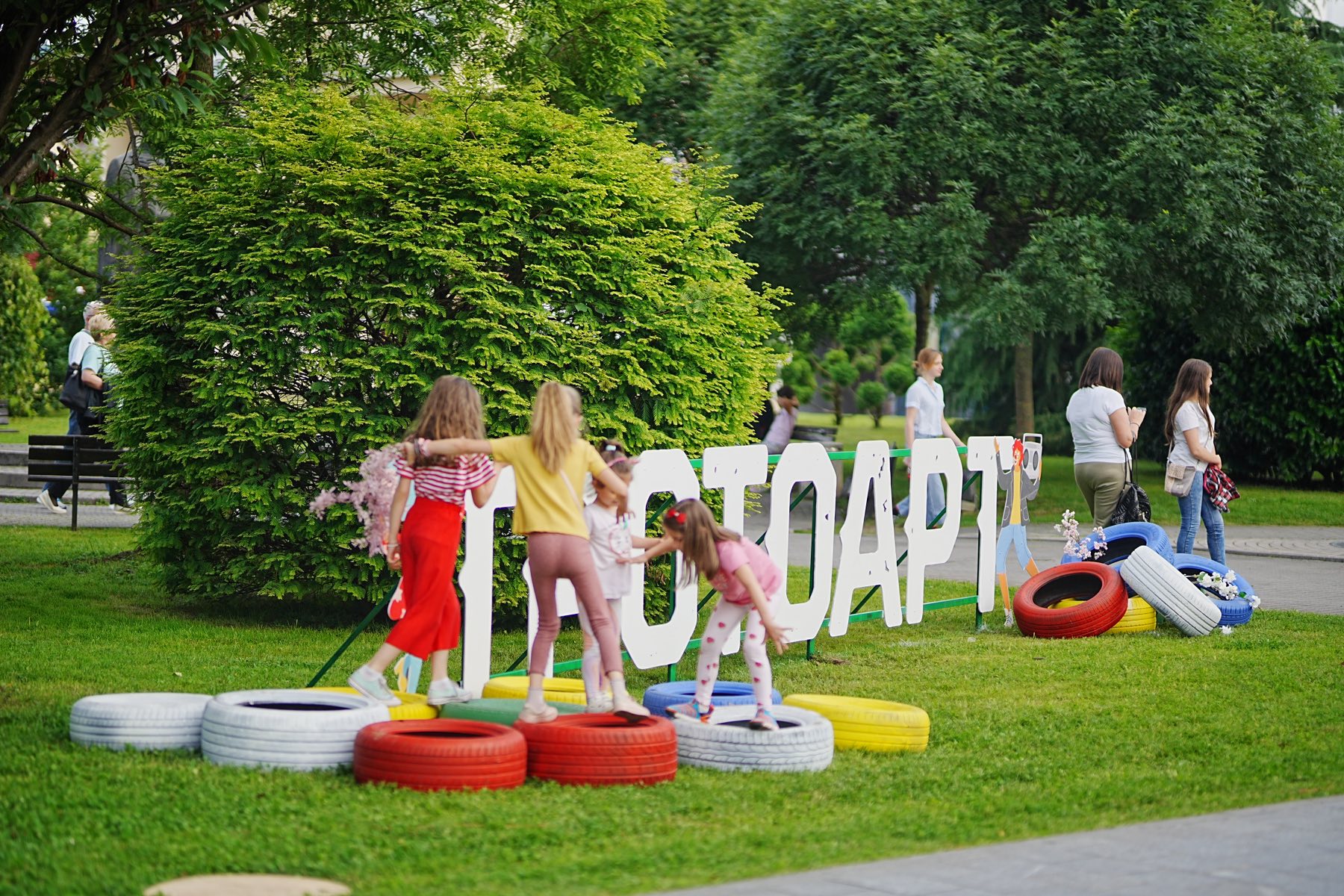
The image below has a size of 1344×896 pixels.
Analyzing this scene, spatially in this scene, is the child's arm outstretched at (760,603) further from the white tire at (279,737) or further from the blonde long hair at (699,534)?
the white tire at (279,737)

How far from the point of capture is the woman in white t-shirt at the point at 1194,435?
11.9 meters

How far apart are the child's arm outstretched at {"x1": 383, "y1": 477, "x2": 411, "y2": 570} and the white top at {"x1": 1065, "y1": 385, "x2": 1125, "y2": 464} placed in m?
6.00

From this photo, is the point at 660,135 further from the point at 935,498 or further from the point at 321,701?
the point at 321,701

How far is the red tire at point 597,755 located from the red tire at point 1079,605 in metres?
5.16

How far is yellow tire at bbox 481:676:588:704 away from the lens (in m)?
7.40

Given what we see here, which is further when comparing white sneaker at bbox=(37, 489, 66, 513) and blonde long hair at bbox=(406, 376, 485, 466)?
white sneaker at bbox=(37, 489, 66, 513)

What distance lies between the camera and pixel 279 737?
6266mm

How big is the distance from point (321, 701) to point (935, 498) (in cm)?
822

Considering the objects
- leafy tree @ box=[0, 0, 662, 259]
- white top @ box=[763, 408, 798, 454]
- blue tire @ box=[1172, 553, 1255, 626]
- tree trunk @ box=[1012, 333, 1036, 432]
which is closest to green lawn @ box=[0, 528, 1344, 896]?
blue tire @ box=[1172, 553, 1255, 626]

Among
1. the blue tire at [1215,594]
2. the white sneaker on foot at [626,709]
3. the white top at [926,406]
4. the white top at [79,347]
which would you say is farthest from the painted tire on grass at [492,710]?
the white top at [79,347]

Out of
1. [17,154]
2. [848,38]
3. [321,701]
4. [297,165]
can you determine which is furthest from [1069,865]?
[848,38]

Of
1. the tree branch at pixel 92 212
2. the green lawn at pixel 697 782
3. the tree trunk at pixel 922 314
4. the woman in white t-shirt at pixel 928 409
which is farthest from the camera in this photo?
the tree trunk at pixel 922 314

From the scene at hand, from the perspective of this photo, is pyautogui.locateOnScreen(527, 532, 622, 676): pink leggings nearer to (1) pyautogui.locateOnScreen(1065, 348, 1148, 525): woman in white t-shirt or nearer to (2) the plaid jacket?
(1) pyautogui.locateOnScreen(1065, 348, 1148, 525): woman in white t-shirt

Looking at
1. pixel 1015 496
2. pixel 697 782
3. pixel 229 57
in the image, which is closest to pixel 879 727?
pixel 697 782
